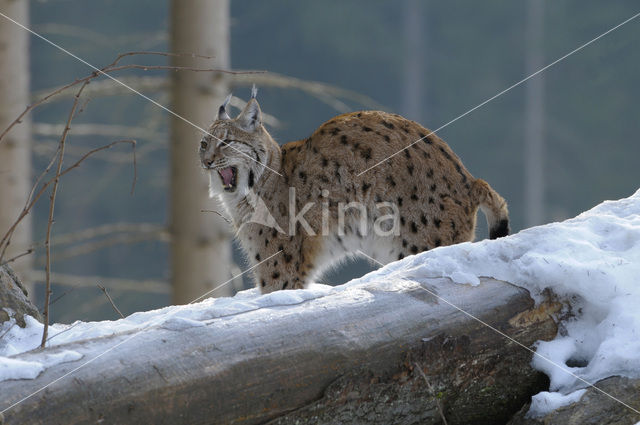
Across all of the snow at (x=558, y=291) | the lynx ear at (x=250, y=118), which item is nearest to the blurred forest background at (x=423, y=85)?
the lynx ear at (x=250, y=118)

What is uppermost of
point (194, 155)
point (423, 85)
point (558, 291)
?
point (423, 85)

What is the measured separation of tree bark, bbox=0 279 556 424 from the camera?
2498 mm

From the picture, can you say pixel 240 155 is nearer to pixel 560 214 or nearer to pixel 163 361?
pixel 163 361

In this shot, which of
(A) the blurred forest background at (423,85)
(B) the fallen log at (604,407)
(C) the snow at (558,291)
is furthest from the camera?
(A) the blurred forest background at (423,85)

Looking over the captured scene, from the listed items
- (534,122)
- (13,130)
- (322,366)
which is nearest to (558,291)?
(322,366)

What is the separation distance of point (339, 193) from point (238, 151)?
0.73m

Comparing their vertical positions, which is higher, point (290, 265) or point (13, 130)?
point (13, 130)

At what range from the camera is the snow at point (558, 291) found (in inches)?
115

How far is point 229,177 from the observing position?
5398mm

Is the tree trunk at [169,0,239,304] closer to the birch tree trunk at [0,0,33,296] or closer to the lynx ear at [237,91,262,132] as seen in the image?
the birch tree trunk at [0,0,33,296]

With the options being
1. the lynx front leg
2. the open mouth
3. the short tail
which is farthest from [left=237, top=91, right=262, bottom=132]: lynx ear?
the short tail

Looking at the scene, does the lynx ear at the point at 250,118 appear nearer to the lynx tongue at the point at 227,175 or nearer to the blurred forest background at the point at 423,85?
the lynx tongue at the point at 227,175

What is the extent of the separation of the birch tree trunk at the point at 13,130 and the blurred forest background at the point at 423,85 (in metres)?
14.5

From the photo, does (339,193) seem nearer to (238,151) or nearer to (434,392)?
(238,151)
